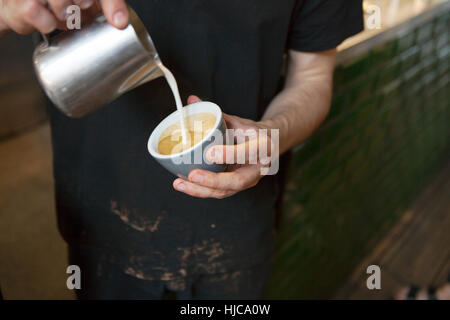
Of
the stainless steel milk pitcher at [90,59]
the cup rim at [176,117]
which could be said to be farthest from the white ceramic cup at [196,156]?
the stainless steel milk pitcher at [90,59]

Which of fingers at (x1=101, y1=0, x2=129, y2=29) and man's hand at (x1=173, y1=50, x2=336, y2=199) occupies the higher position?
fingers at (x1=101, y1=0, x2=129, y2=29)

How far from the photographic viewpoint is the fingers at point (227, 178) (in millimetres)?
636

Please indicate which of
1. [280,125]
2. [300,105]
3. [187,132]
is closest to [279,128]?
[280,125]

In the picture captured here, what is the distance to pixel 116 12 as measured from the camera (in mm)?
541

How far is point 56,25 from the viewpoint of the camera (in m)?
0.56

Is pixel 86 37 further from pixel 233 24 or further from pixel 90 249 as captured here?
pixel 90 249

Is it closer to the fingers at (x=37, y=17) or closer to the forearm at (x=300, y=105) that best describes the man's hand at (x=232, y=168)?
the forearm at (x=300, y=105)

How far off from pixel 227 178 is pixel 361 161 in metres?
1.38

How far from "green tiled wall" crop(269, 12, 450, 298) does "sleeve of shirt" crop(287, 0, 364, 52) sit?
435 mm

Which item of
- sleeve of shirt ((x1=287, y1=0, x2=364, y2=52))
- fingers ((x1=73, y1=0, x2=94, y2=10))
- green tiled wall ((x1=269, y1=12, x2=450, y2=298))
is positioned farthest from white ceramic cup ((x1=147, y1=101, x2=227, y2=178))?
green tiled wall ((x1=269, y1=12, x2=450, y2=298))

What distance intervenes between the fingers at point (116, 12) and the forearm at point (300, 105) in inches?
15.5

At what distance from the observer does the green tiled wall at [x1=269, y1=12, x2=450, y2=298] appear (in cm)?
152

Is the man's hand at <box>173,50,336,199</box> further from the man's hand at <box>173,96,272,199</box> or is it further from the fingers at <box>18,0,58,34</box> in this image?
the fingers at <box>18,0,58,34</box>

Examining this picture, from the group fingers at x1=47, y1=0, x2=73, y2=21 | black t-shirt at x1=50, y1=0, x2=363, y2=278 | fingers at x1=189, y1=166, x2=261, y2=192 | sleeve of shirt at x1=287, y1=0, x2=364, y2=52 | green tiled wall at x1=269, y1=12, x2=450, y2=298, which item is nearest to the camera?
fingers at x1=47, y1=0, x2=73, y2=21
